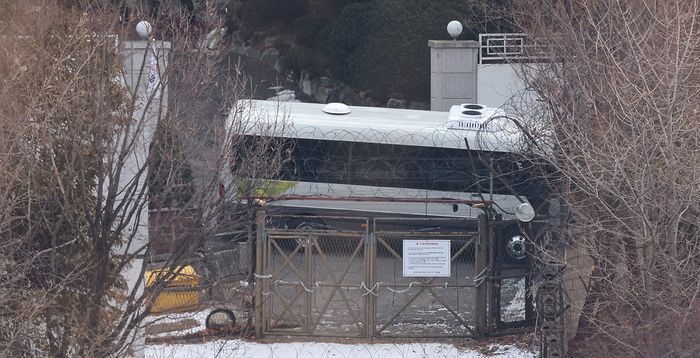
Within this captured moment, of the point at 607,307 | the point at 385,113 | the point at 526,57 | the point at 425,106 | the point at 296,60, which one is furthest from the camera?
the point at 296,60

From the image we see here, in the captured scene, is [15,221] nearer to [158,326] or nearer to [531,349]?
[158,326]

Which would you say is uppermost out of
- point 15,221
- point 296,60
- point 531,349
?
point 296,60

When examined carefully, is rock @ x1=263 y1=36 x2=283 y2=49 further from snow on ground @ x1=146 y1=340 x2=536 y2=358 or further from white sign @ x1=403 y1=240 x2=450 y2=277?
snow on ground @ x1=146 y1=340 x2=536 y2=358

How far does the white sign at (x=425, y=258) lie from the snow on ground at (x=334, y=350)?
947mm

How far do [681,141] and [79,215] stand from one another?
230 inches

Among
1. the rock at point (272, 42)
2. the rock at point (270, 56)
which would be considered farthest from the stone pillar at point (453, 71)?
the rock at point (272, 42)

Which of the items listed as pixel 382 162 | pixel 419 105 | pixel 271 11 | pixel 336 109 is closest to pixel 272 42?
pixel 271 11

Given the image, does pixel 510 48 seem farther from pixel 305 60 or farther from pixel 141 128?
pixel 305 60

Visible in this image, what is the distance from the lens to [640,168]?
31.5 feet

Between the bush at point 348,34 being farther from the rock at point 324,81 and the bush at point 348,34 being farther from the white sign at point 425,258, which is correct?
the white sign at point 425,258

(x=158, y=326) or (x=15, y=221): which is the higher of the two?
(x=15, y=221)

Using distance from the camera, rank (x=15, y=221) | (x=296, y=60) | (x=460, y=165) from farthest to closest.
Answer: (x=296, y=60) < (x=460, y=165) < (x=15, y=221)

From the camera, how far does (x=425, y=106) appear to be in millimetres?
27641

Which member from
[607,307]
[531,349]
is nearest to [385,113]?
[531,349]
